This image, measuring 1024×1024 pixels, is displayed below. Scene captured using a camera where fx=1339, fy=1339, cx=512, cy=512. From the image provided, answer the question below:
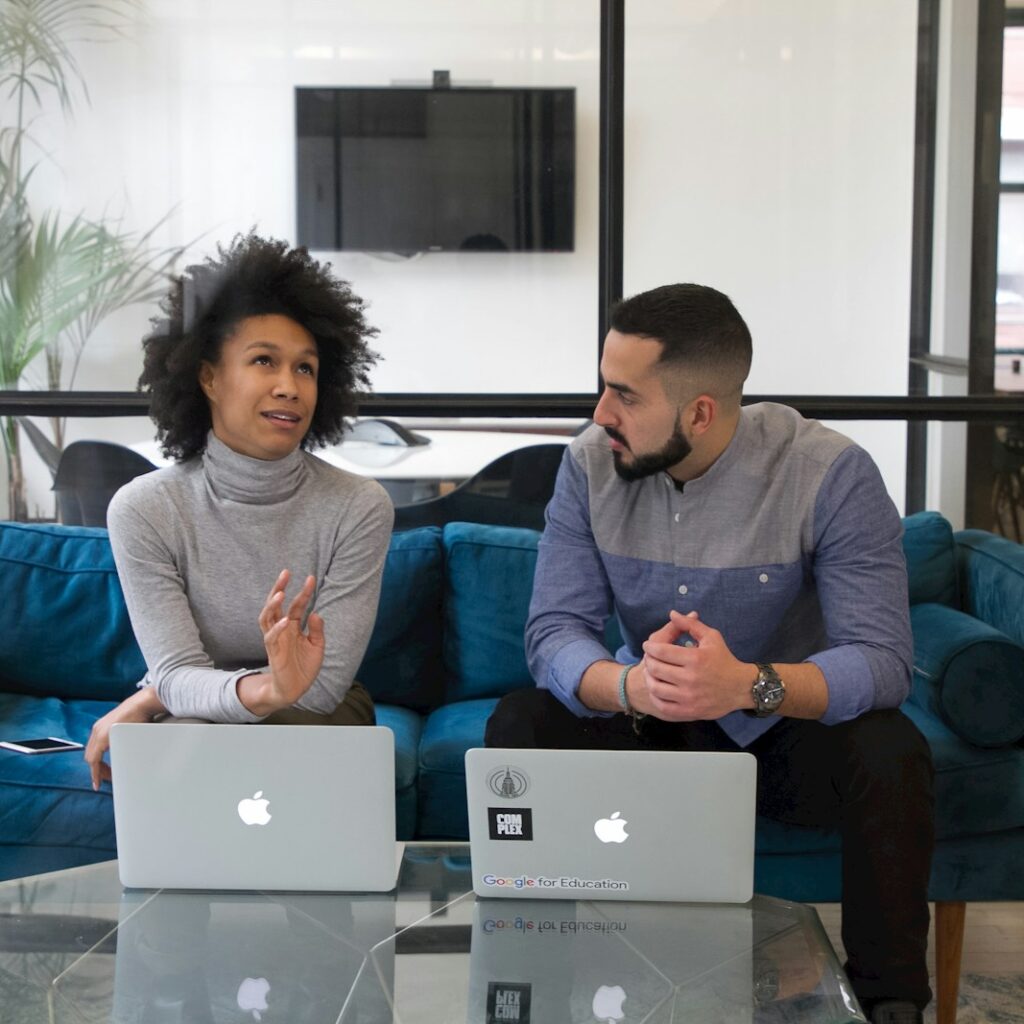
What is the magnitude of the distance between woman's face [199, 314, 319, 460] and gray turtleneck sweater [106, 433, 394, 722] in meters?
0.04

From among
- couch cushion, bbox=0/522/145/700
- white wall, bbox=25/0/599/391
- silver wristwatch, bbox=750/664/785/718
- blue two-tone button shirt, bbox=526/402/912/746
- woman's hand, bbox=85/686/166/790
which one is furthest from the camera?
white wall, bbox=25/0/599/391

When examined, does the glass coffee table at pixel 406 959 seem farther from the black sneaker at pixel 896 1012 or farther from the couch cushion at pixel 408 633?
the couch cushion at pixel 408 633

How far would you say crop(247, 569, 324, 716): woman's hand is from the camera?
6.31 feet

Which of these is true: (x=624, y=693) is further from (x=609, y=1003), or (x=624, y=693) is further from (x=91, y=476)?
(x=91, y=476)

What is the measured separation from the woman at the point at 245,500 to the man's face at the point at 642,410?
48 centimetres

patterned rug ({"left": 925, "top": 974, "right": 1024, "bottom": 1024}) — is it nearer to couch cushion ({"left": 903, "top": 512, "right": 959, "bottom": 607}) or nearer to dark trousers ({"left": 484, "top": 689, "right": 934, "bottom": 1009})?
dark trousers ({"left": 484, "top": 689, "right": 934, "bottom": 1009})

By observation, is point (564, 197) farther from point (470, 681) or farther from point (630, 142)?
point (470, 681)

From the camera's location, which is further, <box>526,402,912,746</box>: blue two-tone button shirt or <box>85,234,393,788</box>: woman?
<box>85,234,393,788</box>: woman

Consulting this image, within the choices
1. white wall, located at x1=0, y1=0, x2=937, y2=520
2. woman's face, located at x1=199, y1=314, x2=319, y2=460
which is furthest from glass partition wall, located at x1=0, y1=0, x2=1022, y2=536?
woman's face, located at x1=199, y1=314, x2=319, y2=460

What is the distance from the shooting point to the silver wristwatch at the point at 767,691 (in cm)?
201

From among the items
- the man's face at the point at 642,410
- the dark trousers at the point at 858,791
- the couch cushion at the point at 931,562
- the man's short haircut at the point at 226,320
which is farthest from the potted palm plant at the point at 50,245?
the couch cushion at the point at 931,562

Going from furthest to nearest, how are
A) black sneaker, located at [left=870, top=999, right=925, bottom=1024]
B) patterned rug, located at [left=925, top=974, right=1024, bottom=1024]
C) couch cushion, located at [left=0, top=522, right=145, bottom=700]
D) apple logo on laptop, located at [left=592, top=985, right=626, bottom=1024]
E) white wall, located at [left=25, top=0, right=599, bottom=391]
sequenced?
1. white wall, located at [left=25, top=0, right=599, bottom=391]
2. couch cushion, located at [left=0, top=522, right=145, bottom=700]
3. patterned rug, located at [left=925, top=974, right=1024, bottom=1024]
4. black sneaker, located at [left=870, top=999, right=925, bottom=1024]
5. apple logo on laptop, located at [left=592, top=985, right=626, bottom=1024]

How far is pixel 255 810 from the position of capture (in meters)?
1.69

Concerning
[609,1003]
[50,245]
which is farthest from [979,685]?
[50,245]
